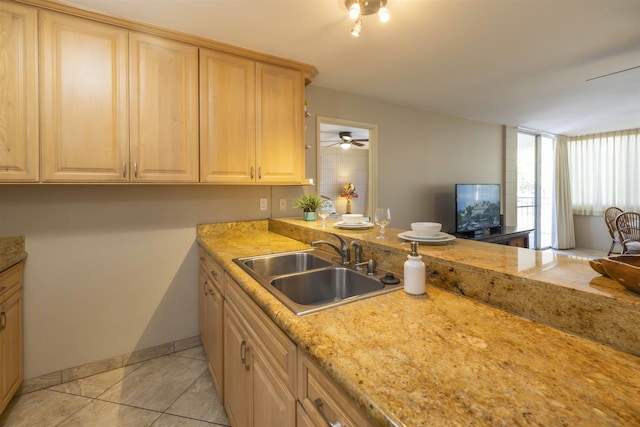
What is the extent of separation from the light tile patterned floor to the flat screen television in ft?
11.5

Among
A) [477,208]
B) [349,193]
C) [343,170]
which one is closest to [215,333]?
[477,208]

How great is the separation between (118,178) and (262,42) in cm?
137

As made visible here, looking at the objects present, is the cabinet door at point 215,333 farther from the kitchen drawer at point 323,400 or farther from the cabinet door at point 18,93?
the cabinet door at point 18,93

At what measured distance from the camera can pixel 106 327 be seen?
2164mm

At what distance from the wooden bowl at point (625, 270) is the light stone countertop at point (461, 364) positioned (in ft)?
0.60

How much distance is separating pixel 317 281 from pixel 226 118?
1445 mm

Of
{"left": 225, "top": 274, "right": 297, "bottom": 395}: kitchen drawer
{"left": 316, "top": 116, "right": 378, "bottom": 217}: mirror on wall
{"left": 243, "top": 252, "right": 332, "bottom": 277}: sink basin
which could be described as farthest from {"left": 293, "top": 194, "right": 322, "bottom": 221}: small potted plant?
{"left": 316, "top": 116, "right": 378, "bottom": 217}: mirror on wall

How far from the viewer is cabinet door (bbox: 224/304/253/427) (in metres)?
1.24

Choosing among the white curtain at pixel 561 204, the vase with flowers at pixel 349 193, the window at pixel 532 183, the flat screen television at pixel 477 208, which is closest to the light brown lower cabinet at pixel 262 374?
the flat screen television at pixel 477 208

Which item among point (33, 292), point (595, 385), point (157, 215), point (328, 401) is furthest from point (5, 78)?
point (595, 385)

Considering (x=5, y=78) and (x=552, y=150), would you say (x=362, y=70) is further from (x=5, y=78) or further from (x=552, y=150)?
(x=552, y=150)

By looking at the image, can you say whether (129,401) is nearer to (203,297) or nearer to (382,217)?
(203,297)

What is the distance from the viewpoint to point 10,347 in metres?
1.73

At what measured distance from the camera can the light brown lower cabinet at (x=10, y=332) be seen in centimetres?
163
